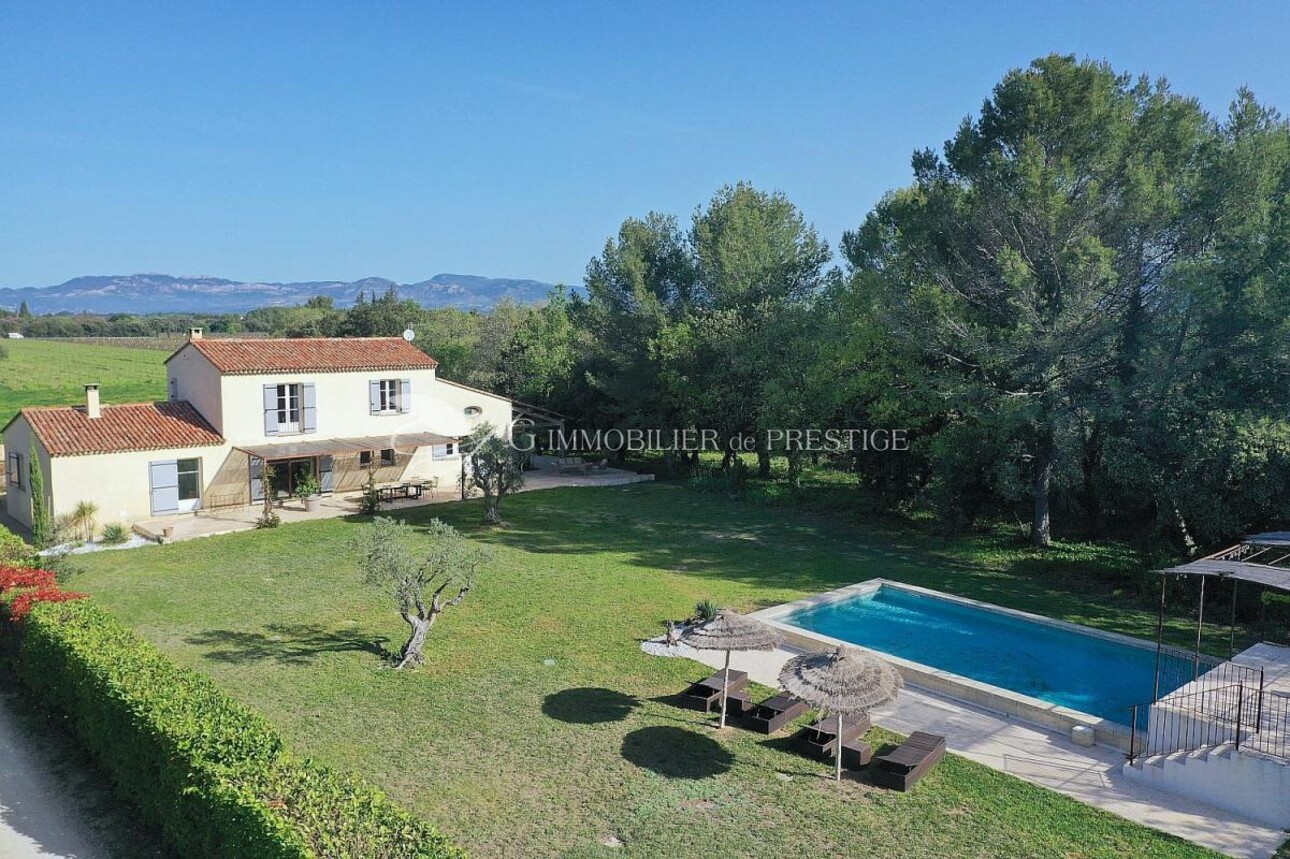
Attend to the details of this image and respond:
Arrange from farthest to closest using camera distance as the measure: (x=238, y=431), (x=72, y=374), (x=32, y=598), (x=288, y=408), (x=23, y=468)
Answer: (x=72, y=374) → (x=288, y=408) → (x=238, y=431) → (x=23, y=468) → (x=32, y=598)

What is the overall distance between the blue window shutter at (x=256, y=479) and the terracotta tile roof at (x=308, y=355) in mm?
2975

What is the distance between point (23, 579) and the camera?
14266 millimetres

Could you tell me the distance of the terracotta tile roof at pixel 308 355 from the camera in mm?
27656

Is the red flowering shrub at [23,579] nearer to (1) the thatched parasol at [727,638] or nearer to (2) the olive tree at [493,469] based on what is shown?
(1) the thatched parasol at [727,638]

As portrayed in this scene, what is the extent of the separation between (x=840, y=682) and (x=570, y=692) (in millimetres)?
4674

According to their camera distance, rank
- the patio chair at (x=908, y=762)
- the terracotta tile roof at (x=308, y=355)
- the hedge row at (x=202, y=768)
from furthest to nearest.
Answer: the terracotta tile roof at (x=308, y=355) < the patio chair at (x=908, y=762) < the hedge row at (x=202, y=768)

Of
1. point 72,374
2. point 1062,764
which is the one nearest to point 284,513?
point 1062,764

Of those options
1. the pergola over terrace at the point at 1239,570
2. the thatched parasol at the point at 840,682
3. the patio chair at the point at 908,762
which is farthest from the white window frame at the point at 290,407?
the pergola over terrace at the point at 1239,570

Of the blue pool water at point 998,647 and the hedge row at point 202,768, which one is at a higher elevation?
the hedge row at point 202,768

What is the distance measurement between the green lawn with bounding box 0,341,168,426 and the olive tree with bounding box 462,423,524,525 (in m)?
34.3

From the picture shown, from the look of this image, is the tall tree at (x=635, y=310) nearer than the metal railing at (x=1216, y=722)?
No

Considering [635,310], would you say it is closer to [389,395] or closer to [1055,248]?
[389,395]

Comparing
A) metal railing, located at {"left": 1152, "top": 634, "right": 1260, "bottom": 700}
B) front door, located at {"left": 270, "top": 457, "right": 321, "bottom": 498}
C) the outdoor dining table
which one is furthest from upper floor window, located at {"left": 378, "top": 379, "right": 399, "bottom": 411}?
metal railing, located at {"left": 1152, "top": 634, "right": 1260, "bottom": 700}

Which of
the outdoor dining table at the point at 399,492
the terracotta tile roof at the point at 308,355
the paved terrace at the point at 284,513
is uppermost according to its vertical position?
the terracotta tile roof at the point at 308,355
